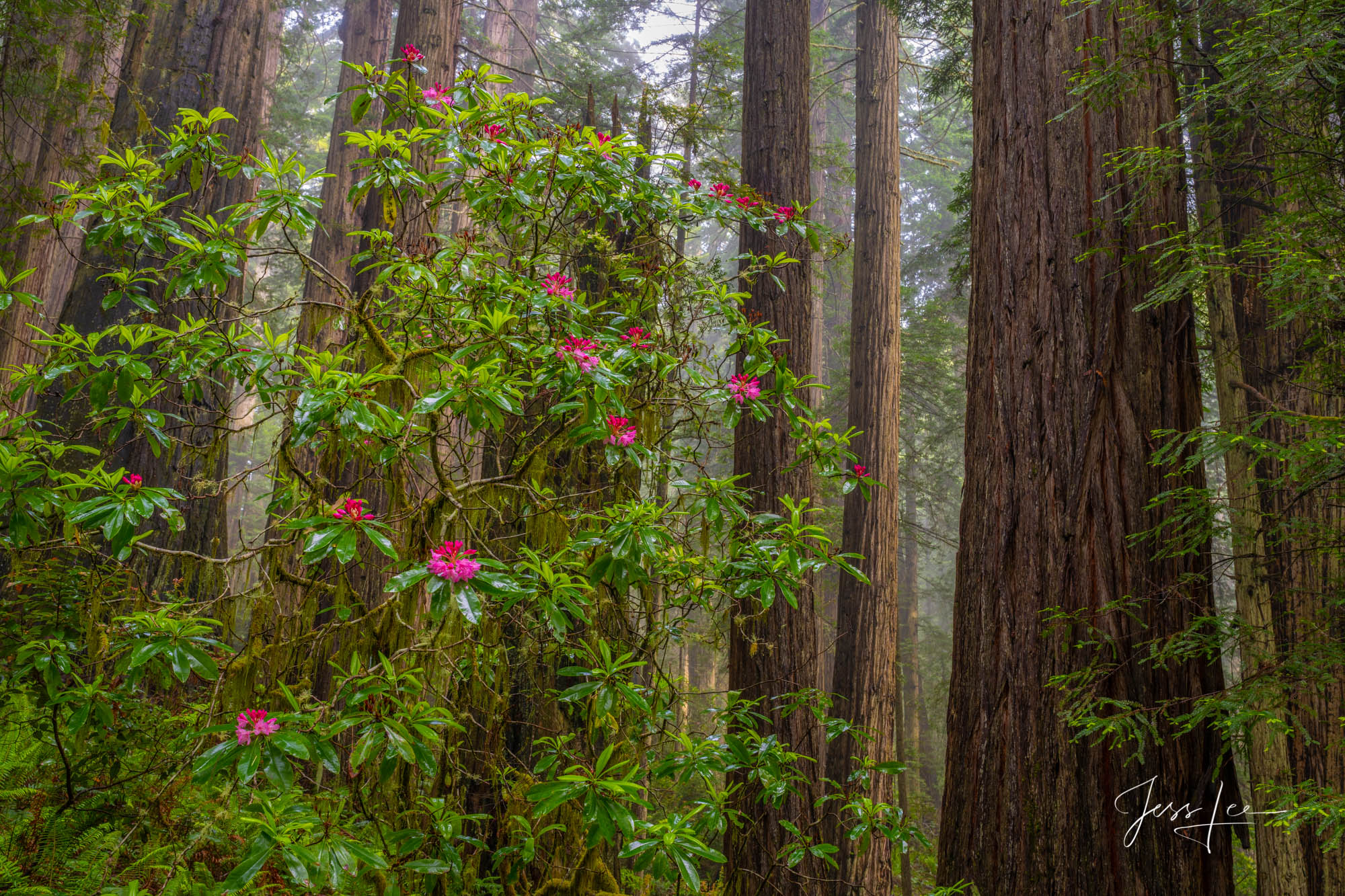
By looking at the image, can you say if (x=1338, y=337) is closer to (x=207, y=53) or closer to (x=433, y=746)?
(x=433, y=746)

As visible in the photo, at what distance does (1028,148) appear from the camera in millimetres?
2906

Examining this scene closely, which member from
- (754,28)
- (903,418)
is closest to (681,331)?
(754,28)

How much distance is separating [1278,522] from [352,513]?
2.92 meters

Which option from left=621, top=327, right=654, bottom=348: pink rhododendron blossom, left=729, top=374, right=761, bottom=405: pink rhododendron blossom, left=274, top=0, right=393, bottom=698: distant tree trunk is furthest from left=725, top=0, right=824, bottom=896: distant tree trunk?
left=274, top=0, right=393, bottom=698: distant tree trunk

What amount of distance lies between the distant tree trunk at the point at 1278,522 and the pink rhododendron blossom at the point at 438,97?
2.78 meters

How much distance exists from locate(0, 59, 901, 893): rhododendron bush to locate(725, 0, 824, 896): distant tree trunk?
0.73 m

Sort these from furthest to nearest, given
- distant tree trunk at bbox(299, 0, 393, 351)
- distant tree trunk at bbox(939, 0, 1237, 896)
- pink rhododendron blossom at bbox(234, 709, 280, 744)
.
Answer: distant tree trunk at bbox(299, 0, 393, 351) < distant tree trunk at bbox(939, 0, 1237, 896) < pink rhododendron blossom at bbox(234, 709, 280, 744)

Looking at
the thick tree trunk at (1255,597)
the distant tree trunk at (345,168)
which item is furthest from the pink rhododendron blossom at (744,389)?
the distant tree trunk at (345,168)

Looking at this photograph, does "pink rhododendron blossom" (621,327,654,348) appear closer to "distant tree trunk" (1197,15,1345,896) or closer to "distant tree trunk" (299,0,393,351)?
"distant tree trunk" (1197,15,1345,896)

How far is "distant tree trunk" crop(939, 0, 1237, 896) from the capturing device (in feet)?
7.66

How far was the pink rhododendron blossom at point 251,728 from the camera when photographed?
6.17 feet

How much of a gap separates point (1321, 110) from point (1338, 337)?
2.53ft

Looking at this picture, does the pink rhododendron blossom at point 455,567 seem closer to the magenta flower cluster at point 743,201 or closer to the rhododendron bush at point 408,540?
the rhododendron bush at point 408,540

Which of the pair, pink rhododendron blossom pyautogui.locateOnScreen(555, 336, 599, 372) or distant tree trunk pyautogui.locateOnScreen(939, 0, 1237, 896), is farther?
pink rhododendron blossom pyautogui.locateOnScreen(555, 336, 599, 372)
